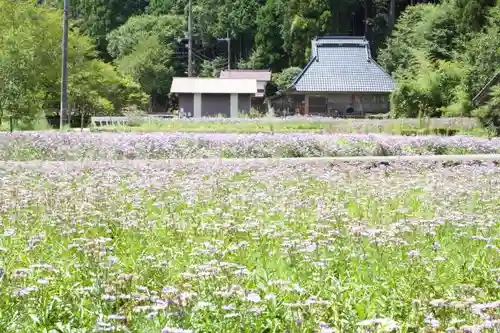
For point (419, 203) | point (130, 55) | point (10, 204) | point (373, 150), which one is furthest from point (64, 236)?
point (130, 55)

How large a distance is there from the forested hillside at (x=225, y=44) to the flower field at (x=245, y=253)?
750 inches

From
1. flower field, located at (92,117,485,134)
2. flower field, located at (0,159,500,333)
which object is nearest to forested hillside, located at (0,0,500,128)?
flower field, located at (92,117,485,134)

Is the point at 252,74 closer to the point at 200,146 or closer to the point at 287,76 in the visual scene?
the point at 287,76

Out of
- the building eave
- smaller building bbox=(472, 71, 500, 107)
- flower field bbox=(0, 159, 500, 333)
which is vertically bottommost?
flower field bbox=(0, 159, 500, 333)

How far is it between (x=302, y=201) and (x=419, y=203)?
4.60 ft

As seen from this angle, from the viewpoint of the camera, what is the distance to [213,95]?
41219 millimetres

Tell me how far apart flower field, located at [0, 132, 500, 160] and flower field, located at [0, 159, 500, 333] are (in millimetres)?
4421

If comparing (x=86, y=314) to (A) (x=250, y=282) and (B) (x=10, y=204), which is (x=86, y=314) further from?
(B) (x=10, y=204)

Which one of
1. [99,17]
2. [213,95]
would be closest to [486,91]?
[213,95]

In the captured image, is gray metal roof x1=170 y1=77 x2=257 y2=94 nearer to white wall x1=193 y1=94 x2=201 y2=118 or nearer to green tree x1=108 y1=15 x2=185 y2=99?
white wall x1=193 y1=94 x2=201 y2=118

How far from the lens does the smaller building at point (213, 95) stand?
40625 mm

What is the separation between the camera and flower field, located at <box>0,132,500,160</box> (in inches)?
541

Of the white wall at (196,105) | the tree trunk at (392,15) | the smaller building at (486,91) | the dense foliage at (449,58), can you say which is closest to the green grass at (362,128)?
the smaller building at (486,91)

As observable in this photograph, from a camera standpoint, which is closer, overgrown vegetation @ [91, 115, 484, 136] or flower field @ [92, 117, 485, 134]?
overgrown vegetation @ [91, 115, 484, 136]
